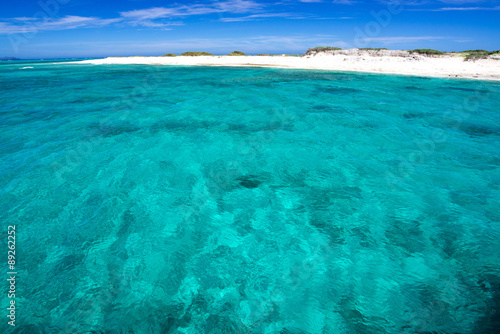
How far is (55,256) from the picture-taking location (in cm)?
427

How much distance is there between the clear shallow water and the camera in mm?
3430

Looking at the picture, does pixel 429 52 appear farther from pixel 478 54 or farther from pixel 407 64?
pixel 478 54

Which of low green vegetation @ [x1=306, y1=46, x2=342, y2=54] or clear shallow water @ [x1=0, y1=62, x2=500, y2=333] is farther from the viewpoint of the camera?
low green vegetation @ [x1=306, y1=46, x2=342, y2=54]

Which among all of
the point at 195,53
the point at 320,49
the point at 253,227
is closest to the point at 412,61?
the point at 320,49

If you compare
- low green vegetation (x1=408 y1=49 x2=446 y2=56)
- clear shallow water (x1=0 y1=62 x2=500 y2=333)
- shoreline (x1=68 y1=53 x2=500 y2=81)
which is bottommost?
clear shallow water (x1=0 y1=62 x2=500 y2=333)

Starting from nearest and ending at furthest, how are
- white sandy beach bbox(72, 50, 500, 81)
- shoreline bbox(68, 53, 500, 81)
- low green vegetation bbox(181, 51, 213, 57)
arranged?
shoreline bbox(68, 53, 500, 81)
white sandy beach bbox(72, 50, 500, 81)
low green vegetation bbox(181, 51, 213, 57)

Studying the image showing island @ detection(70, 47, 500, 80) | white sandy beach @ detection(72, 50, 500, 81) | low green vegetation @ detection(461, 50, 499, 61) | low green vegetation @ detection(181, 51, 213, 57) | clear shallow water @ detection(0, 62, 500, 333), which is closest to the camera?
clear shallow water @ detection(0, 62, 500, 333)

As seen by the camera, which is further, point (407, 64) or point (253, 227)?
point (407, 64)

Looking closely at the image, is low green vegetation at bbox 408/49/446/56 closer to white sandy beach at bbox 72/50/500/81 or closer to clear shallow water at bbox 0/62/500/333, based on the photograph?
white sandy beach at bbox 72/50/500/81

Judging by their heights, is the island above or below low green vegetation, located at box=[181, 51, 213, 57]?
below

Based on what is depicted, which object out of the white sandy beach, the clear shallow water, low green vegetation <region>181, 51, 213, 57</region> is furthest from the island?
the clear shallow water

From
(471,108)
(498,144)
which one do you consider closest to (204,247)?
(498,144)

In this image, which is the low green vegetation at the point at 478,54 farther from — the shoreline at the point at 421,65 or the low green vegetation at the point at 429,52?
the low green vegetation at the point at 429,52

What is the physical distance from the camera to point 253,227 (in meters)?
5.16
